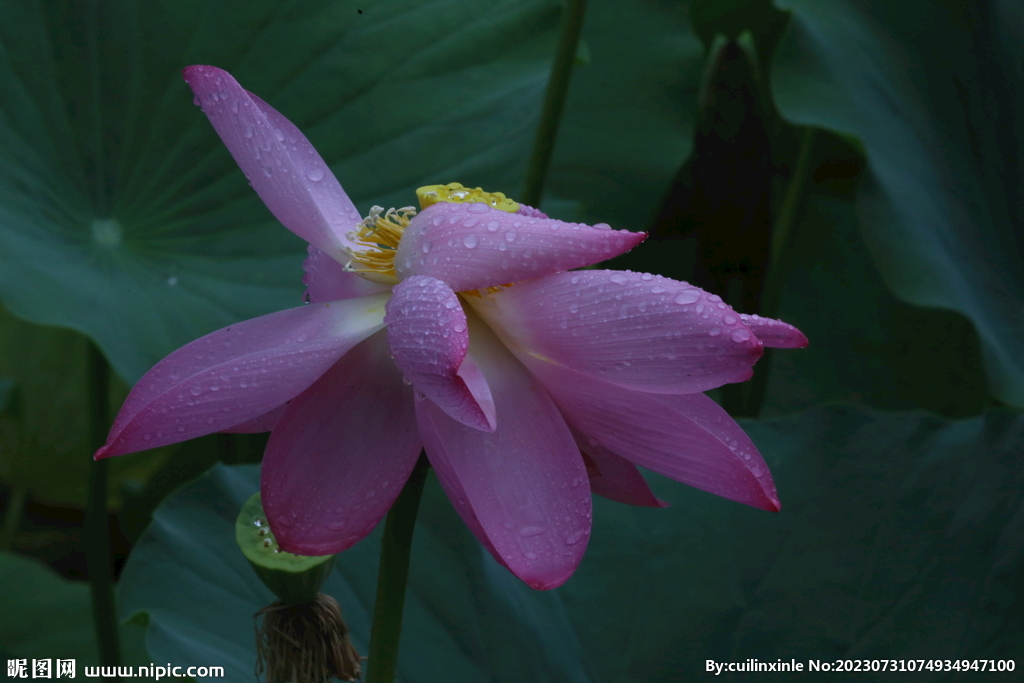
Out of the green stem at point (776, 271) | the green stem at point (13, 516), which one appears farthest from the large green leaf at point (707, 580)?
the green stem at point (13, 516)

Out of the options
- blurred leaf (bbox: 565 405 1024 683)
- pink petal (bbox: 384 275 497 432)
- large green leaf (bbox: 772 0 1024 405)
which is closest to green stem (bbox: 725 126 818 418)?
large green leaf (bbox: 772 0 1024 405)

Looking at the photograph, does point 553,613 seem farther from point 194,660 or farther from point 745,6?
point 745,6

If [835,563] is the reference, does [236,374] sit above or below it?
above

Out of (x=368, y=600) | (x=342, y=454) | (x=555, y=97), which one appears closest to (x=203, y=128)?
(x=555, y=97)

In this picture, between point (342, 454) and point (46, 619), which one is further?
point (46, 619)

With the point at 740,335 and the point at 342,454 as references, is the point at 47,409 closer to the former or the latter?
the point at 342,454
